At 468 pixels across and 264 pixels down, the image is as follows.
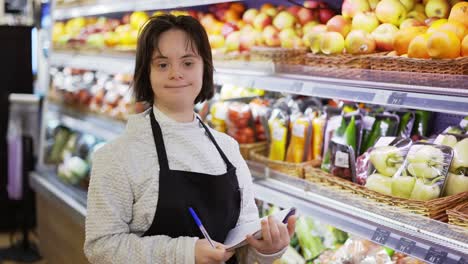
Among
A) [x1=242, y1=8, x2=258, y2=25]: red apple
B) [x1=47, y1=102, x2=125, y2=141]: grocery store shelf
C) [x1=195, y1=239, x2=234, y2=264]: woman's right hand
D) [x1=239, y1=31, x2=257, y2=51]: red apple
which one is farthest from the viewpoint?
[x1=47, y1=102, x2=125, y2=141]: grocery store shelf

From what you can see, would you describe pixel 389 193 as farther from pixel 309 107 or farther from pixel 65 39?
pixel 65 39

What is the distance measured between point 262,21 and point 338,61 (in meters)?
0.82

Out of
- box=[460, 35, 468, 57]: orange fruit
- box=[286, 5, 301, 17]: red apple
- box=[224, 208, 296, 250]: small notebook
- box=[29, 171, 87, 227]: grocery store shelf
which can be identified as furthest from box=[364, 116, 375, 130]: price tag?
box=[29, 171, 87, 227]: grocery store shelf

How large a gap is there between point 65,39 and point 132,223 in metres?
3.02

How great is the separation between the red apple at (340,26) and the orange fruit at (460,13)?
475 millimetres

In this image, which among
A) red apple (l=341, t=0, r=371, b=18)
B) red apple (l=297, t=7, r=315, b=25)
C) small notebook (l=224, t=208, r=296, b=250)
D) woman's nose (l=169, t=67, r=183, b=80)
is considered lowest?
small notebook (l=224, t=208, r=296, b=250)

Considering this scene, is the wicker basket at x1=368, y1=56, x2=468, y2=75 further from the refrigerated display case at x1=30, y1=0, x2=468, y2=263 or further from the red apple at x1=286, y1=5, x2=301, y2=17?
the red apple at x1=286, y1=5, x2=301, y2=17

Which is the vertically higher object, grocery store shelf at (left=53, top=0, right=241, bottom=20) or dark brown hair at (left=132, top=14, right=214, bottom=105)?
grocery store shelf at (left=53, top=0, right=241, bottom=20)

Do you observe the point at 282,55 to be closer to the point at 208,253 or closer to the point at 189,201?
the point at 189,201

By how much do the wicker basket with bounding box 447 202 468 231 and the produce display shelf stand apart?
0.97ft

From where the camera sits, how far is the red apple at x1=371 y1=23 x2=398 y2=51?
214cm

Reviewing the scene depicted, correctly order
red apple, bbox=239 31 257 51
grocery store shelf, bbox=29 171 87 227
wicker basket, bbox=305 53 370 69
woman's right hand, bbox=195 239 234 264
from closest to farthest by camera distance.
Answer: woman's right hand, bbox=195 239 234 264, wicker basket, bbox=305 53 370 69, red apple, bbox=239 31 257 51, grocery store shelf, bbox=29 171 87 227

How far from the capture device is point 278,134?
2623 millimetres

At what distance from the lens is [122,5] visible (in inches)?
135
